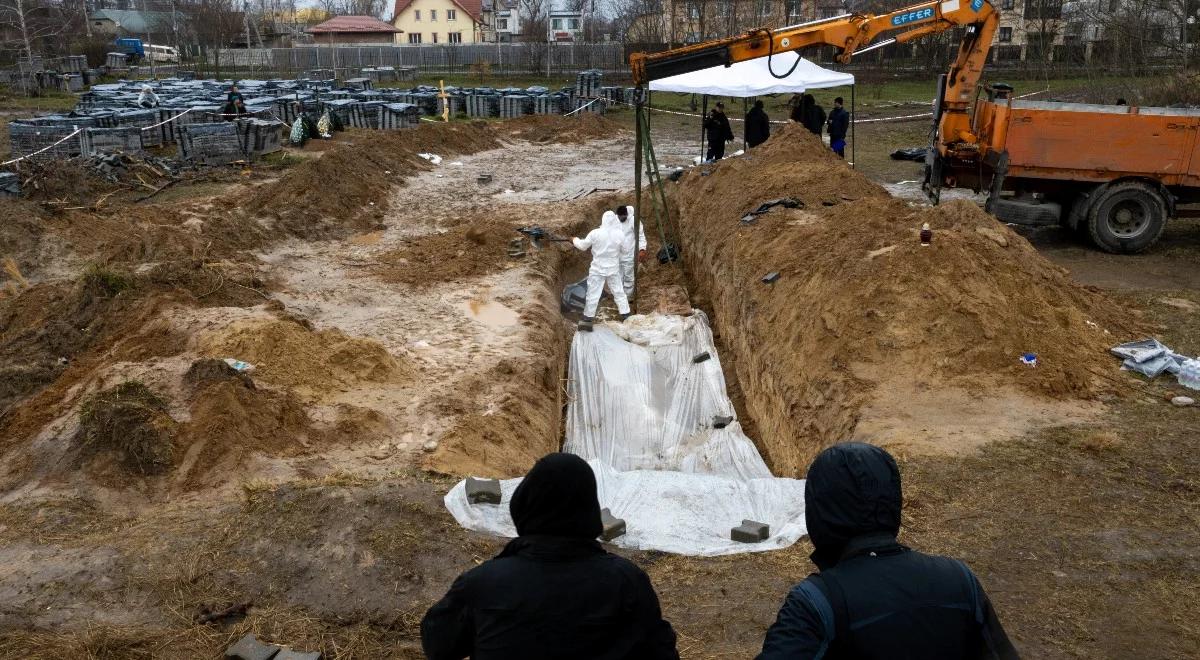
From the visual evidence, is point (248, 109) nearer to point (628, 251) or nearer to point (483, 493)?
point (628, 251)

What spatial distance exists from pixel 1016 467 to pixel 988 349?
1.89m

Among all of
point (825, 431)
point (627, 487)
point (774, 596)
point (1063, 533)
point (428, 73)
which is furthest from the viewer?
point (428, 73)

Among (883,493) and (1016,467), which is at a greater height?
(883,493)

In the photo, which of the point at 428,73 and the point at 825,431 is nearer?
the point at 825,431

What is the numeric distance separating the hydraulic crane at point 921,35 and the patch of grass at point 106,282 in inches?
269

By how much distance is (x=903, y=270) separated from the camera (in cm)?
938

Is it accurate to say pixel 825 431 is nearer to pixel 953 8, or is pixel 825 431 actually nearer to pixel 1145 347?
pixel 1145 347

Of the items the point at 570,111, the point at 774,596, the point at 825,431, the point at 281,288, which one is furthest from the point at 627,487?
the point at 570,111

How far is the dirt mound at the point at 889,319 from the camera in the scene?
332 inches

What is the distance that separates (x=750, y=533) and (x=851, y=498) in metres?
3.43

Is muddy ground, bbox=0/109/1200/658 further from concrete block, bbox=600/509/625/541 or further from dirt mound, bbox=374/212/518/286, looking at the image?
concrete block, bbox=600/509/625/541

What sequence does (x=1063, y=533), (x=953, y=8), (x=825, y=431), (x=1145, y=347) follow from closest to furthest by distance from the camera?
1. (x=1063, y=533)
2. (x=825, y=431)
3. (x=1145, y=347)
4. (x=953, y=8)

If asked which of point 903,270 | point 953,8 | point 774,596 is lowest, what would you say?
point 774,596

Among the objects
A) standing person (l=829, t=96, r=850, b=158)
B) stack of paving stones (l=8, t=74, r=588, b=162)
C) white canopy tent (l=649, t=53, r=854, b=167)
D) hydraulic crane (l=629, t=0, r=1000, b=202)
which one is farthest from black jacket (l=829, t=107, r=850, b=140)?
stack of paving stones (l=8, t=74, r=588, b=162)
